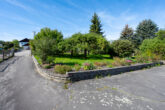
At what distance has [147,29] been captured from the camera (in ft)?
Answer: 75.0

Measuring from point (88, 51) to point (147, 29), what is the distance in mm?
23726

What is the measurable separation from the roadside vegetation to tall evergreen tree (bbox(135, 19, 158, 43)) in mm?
9460

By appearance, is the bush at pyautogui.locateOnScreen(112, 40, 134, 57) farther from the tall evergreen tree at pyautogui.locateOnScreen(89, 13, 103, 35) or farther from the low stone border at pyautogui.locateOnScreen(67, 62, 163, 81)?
the tall evergreen tree at pyautogui.locateOnScreen(89, 13, 103, 35)

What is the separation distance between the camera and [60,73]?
4117 millimetres

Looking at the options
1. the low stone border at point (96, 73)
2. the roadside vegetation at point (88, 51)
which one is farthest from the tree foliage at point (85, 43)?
the low stone border at point (96, 73)

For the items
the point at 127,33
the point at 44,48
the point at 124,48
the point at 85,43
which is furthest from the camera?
the point at 127,33

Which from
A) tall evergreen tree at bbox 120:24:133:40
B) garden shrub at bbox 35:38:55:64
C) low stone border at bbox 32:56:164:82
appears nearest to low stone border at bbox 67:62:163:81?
low stone border at bbox 32:56:164:82

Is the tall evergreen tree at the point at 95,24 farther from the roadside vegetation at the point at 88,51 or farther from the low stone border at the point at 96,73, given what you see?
the low stone border at the point at 96,73

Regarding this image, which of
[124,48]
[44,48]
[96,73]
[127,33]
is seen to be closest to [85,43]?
[44,48]

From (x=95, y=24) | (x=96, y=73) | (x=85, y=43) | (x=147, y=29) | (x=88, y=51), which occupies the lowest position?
(x=96, y=73)

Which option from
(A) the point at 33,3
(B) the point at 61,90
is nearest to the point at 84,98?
(B) the point at 61,90

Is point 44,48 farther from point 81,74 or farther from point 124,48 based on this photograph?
point 124,48

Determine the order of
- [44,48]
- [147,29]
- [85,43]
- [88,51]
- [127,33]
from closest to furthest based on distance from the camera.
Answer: [44,48] < [85,43] < [88,51] < [147,29] < [127,33]

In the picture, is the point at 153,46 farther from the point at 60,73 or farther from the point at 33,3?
the point at 33,3
